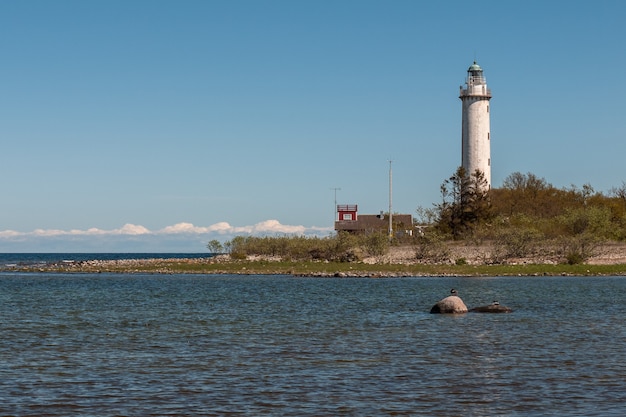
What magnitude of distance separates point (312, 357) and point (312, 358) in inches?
8.6

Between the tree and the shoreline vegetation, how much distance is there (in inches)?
332

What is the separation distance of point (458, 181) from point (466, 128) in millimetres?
6256

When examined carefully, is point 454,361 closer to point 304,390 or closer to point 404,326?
point 304,390

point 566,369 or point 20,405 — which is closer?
point 20,405

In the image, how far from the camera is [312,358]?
25703 mm

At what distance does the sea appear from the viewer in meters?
18.8

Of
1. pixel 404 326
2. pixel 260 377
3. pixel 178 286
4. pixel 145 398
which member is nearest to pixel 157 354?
pixel 260 377

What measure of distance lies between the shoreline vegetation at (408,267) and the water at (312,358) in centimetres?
2672

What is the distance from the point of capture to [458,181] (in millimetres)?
102438

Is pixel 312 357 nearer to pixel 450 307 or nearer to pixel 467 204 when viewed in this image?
pixel 450 307

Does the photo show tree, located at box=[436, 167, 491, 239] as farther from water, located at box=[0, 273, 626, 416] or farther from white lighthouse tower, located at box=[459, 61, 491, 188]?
water, located at box=[0, 273, 626, 416]

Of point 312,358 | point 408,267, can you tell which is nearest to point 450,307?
point 312,358

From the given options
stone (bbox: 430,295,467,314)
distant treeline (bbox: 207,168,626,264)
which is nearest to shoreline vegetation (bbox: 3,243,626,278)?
distant treeline (bbox: 207,168,626,264)

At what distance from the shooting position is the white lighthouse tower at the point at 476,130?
10231 cm
